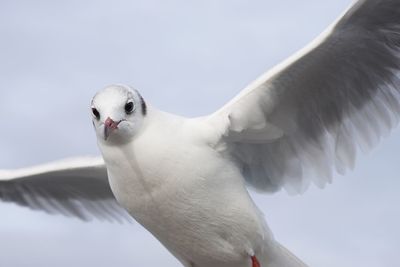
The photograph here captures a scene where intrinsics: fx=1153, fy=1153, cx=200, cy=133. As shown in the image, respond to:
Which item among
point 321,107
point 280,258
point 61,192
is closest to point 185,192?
point 280,258

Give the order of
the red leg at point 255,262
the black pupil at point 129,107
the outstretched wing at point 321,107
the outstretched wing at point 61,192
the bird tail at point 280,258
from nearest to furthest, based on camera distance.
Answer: the black pupil at point 129,107, the outstretched wing at point 321,107, the red leg at point 255,262, the bird tail at point 280,258, the outstretched wing at point 61,192

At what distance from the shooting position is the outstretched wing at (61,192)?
8.81 metres

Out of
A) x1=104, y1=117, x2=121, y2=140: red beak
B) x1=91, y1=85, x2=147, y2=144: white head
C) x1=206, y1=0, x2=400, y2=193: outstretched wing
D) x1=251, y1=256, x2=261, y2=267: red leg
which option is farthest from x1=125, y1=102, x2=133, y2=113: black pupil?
x1=251, y1=256, x2=261, y2=267: red leg

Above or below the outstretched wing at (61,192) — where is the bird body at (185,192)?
below

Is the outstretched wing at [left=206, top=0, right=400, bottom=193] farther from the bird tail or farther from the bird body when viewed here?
the bird tail

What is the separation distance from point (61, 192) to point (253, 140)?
224 centimetres

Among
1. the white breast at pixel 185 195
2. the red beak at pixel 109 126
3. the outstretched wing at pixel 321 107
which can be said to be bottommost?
the white breast at pixel 185 195

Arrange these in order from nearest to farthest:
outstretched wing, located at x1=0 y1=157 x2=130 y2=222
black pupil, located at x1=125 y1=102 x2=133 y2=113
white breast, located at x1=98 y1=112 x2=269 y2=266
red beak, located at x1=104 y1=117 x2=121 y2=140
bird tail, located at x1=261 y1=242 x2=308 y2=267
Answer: red beak, located at x1=104 y1=117 x2=121 y2=140
black pupil, located at x1=125 y1=102 x2=133 y2=113
white breast, located at x1=98 y1=112 x2=269 y2=266
bird tail, located at x1=261 y1=242 x2=308 y2=267
outstretched wing, located at x1=0 y1=157 x2=130 y2=222

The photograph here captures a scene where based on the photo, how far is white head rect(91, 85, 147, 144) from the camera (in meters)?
6.87

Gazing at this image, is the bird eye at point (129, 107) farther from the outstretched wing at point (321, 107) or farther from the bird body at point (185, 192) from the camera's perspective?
the outstretched wing at point (321, 107)

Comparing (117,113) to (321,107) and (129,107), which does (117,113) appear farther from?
(321,107)

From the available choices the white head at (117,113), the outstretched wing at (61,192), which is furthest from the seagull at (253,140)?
the outstretched wing at (61,192)

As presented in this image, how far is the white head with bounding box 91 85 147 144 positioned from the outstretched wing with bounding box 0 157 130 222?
1.59 metres

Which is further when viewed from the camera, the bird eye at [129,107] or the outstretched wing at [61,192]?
the outstretched wing at [61,192]
